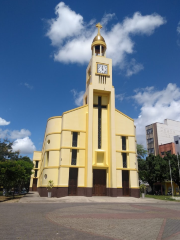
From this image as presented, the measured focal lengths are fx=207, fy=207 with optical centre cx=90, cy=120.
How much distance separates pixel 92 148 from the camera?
97.0ft

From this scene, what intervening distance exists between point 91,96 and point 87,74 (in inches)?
310

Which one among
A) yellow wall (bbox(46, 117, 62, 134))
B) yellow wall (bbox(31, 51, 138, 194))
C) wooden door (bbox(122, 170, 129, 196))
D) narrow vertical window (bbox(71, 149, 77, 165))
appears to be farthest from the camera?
yellow wall (bbox(46, 117, 62, 134))

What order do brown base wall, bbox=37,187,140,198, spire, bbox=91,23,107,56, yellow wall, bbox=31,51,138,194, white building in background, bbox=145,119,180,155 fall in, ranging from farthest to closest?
white building in background, bbox=145,119,180,155 < spire, bbox=91,23,107,56 < yellow wall, bbox=31,51,138,194 < brown base wall, bbox=37,187,140,198

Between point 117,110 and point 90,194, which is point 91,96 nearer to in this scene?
point 117,110

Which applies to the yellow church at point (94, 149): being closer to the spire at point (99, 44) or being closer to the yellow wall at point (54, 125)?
the yellow wall at point (54, 125)

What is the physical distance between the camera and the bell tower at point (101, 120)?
28.9 m

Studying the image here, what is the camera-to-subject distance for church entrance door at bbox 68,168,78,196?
27562 mm

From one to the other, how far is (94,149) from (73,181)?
17.5 feet

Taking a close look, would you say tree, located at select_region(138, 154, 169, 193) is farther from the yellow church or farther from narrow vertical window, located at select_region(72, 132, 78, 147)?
narrow vertical window, located at select_region(72, 132, 78, 147)

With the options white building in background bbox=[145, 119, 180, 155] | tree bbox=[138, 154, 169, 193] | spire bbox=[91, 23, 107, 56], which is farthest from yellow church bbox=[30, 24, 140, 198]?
white building in background bbox=[145, 119, 180, 155]

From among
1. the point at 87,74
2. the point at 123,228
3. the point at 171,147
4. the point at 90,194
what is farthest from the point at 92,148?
the point at 171,147

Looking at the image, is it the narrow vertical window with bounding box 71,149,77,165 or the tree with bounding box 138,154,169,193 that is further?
the tree with bounding box 138,154,169,193

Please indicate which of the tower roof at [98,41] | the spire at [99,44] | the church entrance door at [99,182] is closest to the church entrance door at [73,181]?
the church entrance door at [99,182]

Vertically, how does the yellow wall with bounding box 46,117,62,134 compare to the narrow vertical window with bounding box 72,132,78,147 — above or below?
above
